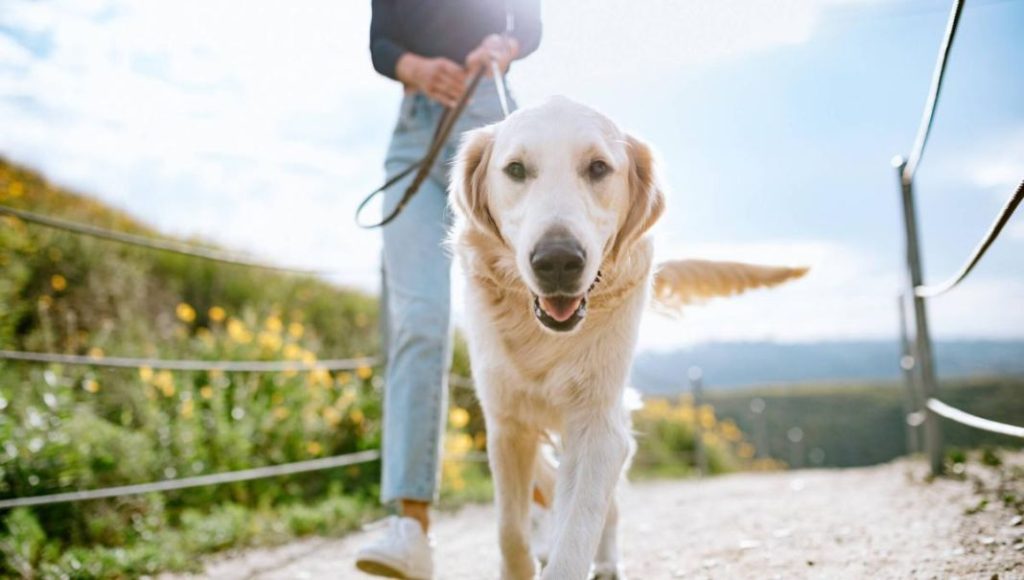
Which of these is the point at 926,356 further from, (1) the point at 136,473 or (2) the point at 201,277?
(2) the point at 201,277

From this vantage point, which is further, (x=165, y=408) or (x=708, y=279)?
(x=165, y=408)

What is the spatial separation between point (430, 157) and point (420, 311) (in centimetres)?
51

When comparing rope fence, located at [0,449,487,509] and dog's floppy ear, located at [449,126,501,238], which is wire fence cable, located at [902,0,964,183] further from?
rope fence, located at [0,449,487,509]

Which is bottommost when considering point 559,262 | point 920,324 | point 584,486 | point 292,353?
point 292,353

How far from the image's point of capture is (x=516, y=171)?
2.02 meters

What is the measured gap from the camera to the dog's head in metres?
1.79

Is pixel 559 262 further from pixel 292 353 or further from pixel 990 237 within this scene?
pixel 292 353

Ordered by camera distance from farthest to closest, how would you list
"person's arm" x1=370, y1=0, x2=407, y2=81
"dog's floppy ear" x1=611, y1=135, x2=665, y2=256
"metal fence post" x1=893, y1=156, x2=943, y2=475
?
1. "metal fence post" x1=893, y1=156, x2=943, y2=475
2. "person's arm" x1=370, y1=0, x2=407, y2=81
3. "dog's floppy ear" x1=611, y1=135, x2=665, y2=256

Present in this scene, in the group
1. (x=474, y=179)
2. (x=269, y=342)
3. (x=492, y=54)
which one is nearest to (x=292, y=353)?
(x=269, y=342)

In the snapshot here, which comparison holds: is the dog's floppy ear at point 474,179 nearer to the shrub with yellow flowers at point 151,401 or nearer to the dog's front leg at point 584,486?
the dog's front leg at point 584,486

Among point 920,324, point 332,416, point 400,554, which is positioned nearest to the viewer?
point 400,554

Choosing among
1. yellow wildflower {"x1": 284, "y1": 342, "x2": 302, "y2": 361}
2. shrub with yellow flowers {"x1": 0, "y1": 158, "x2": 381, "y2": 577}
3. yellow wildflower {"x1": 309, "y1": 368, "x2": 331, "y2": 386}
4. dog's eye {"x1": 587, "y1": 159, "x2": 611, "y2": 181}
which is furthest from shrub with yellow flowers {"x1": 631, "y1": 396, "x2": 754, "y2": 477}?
dog's eye {"x1": 587, "y1": 159, "x2": 611, "y2": 181}

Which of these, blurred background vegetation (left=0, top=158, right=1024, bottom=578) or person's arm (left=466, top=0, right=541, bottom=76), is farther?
blurred background vegetation (left=0, top=158, right=1024, bottom=578)

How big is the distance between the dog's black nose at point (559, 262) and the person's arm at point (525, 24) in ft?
4.18
